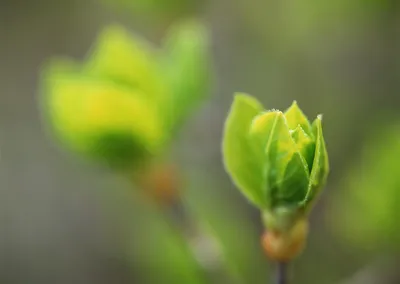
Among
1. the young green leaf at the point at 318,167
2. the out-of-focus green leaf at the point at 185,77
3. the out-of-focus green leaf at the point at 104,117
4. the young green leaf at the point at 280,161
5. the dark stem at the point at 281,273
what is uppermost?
the out-of-focus green leaf at the point at 185,77

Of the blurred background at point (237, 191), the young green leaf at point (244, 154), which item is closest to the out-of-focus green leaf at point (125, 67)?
the blurred background at point (237, 191)

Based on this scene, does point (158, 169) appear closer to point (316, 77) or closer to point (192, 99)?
point (192, 99)

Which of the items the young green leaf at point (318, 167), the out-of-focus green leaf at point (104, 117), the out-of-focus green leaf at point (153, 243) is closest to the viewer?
the young green leaf at point (318, 167)

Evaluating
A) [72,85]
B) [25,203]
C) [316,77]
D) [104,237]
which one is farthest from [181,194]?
[25,203]

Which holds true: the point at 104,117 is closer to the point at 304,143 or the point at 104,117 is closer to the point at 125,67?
the point at 125,67

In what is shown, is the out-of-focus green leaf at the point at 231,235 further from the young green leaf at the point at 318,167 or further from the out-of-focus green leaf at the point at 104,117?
the young green leaf at the point at 318,167

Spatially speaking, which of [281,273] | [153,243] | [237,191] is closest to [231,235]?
[153,243]

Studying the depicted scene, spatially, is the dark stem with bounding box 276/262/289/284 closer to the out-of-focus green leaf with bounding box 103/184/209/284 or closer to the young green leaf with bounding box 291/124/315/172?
the young green leaf with bounding box 291/124/315/172
